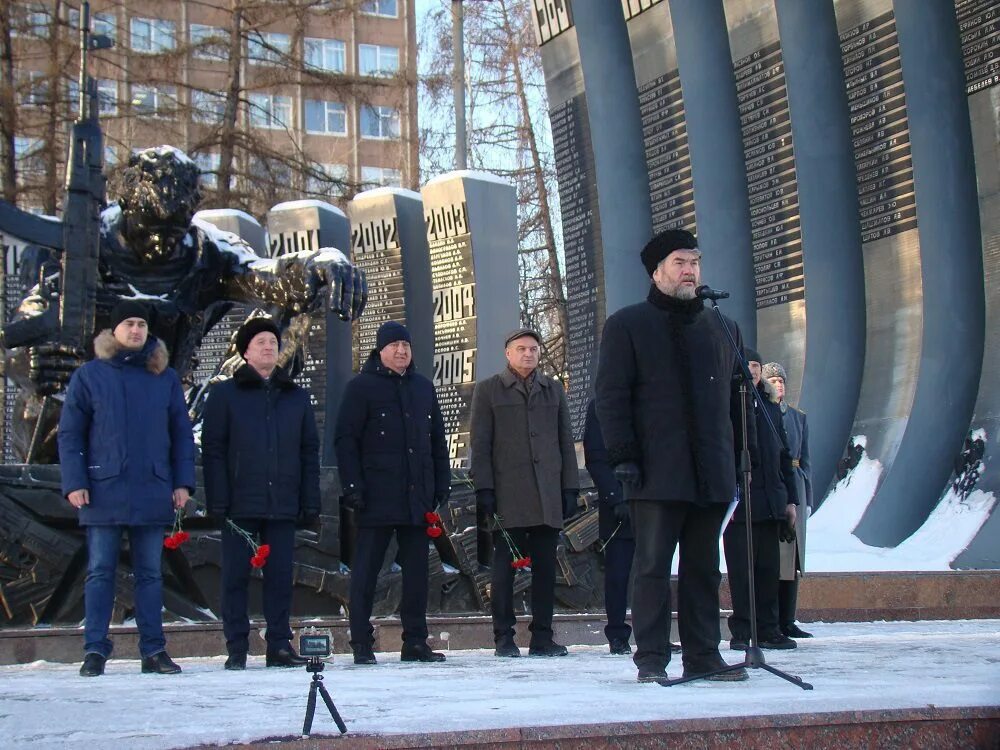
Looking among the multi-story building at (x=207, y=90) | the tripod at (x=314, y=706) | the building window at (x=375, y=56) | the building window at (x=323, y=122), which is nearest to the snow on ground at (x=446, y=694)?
the tripod at (x=314, y=706)

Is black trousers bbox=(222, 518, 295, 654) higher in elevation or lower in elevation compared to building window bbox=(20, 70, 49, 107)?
lower

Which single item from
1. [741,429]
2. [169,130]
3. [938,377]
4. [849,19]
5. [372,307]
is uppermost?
[169,130]

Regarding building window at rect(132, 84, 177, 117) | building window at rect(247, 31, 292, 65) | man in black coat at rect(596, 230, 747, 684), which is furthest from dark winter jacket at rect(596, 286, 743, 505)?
building window at rect(247, 31, 292, 65)

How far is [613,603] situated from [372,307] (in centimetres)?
874

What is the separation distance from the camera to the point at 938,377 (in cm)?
1265

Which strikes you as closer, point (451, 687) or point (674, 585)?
point (451, 687)

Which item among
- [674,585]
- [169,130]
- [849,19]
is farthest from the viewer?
[169,130]

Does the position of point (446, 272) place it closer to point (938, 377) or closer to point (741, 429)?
point (938, 377)

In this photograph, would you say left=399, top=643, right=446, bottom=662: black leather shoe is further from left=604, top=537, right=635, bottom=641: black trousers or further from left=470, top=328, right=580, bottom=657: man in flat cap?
left=604, top=537, right=635, bottom=641: black trousers

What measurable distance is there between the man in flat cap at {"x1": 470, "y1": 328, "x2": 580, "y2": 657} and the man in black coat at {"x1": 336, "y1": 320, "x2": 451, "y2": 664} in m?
0.39

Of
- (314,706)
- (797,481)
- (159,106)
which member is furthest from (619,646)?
(159,106)

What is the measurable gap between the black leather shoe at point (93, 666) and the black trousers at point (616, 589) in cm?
263

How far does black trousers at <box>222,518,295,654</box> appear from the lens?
21.7ft

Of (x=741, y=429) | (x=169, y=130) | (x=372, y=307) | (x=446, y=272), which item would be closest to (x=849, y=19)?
(x=446, y=272)
